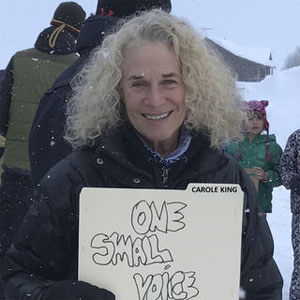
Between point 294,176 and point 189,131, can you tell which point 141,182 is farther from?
point 294,176

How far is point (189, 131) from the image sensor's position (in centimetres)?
172

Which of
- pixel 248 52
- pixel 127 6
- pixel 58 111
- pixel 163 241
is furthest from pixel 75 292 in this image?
pixel 248 52

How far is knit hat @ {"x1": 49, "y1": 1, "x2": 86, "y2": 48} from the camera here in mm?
3094

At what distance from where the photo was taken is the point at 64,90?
233cm

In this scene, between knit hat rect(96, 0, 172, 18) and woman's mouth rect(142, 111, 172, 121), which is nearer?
woman's mouth rect(142, 111, 172, 121)

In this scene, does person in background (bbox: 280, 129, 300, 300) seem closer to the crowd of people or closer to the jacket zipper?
the crowd of people

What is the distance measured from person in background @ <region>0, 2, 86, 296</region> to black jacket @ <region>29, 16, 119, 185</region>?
0.71 m

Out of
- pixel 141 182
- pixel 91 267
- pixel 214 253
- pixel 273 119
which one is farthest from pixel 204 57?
pixel 273 119

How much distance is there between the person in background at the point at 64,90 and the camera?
230 centimetres

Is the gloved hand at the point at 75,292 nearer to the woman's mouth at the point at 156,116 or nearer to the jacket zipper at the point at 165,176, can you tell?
the jacket zipper at the point at 165,176

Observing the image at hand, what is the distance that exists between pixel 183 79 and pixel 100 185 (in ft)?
1.27

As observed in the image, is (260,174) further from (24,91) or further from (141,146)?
(141,146)

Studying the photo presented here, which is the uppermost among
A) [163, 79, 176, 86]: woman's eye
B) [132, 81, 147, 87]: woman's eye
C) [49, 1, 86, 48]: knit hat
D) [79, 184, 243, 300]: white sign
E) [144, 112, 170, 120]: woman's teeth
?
[49, 1, 86, 48]: knit hat

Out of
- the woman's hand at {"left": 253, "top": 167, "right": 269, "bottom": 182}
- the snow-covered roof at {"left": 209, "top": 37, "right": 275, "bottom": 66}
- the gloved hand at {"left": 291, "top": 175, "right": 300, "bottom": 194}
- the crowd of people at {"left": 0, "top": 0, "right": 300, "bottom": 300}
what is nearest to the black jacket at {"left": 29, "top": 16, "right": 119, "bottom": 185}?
the crowd of people at {"left": 0, "top": 0, "right": 300, "bottom": 300}
